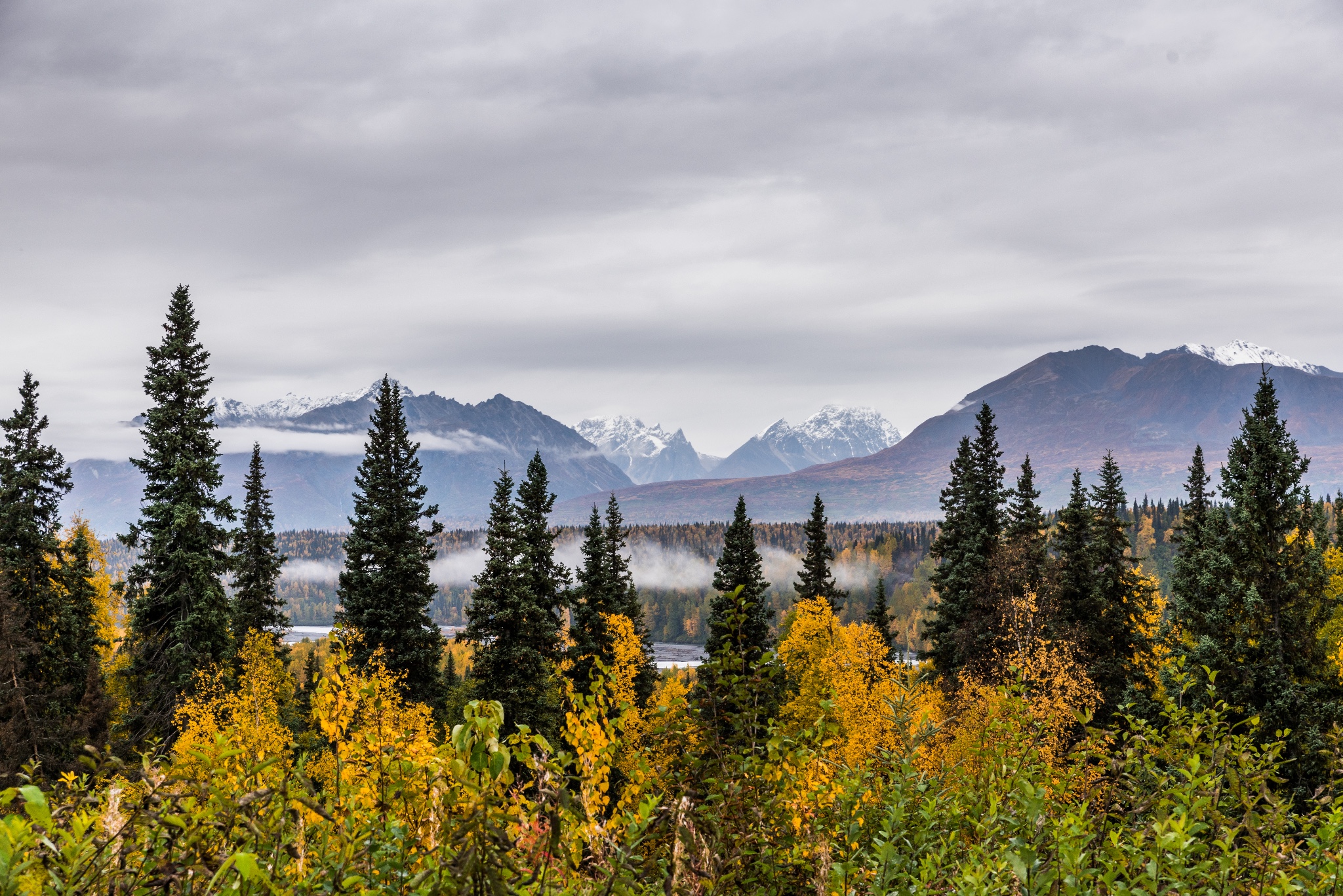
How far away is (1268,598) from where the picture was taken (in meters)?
21.5

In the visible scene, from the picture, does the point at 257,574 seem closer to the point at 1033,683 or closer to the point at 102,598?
the point at 102,598

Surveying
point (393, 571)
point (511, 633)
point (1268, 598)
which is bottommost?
point (511, 633)

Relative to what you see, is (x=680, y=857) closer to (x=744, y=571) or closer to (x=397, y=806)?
(x=397, y=806)

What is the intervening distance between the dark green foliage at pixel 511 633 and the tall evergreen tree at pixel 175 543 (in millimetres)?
8340

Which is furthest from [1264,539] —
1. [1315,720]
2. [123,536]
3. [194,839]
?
[123,536]

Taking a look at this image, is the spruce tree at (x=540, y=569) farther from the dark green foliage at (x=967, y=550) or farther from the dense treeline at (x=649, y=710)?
the dark green foliage at (x=967, y=550)

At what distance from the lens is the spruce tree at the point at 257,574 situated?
35.6 meters

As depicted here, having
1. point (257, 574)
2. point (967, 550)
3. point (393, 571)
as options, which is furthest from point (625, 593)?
point (257, 574)

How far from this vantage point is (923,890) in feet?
11.5

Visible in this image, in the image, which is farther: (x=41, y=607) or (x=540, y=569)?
(x=540, y=569)

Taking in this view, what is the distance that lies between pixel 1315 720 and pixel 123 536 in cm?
3253

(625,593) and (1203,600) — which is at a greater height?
(1203,600)

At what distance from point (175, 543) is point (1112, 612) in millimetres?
32750

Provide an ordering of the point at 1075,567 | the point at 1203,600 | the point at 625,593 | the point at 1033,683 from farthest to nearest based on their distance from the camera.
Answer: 1. the point at 625,593
2. the point at 1075,567
3. the point at 1033,683
4. the point at 1203,600
